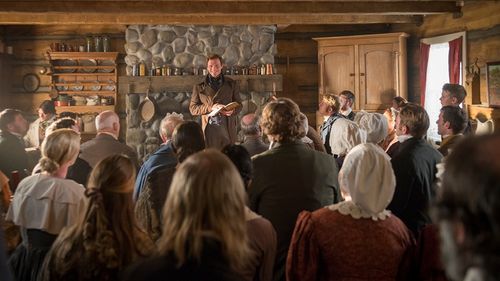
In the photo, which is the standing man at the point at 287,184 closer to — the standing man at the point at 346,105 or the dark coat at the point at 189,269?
the dark coat at the point at 189,269

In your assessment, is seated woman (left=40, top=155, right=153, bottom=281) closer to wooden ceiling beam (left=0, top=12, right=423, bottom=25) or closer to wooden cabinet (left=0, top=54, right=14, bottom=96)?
wooden ceiling beam (left=0, top=12, right=423, bottom=25)

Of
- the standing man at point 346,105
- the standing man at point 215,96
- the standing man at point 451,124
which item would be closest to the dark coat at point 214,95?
the standing man at point 215,96

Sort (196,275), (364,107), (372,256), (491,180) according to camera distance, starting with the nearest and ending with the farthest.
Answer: (491,180)
(196,275)
(372,256)
(364,107)

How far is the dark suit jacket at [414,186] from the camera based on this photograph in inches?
121

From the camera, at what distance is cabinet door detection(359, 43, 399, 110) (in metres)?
9.20

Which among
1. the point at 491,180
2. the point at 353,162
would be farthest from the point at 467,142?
the point at 353,162

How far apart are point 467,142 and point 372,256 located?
1297 mm

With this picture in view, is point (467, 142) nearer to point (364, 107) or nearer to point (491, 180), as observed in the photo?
point (491, 180)

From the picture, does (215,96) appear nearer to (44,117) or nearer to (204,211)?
(44,117)

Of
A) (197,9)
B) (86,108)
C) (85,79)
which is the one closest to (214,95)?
(197,9)

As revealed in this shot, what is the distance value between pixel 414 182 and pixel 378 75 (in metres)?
6.38

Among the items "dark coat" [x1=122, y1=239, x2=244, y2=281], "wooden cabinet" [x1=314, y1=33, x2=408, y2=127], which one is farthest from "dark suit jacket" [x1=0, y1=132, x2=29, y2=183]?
"wooden cabinet" [x1=314, y1=33, x2=408, y2=127]

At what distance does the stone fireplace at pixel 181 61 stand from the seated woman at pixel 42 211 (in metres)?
6.29

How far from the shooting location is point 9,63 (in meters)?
9.74
